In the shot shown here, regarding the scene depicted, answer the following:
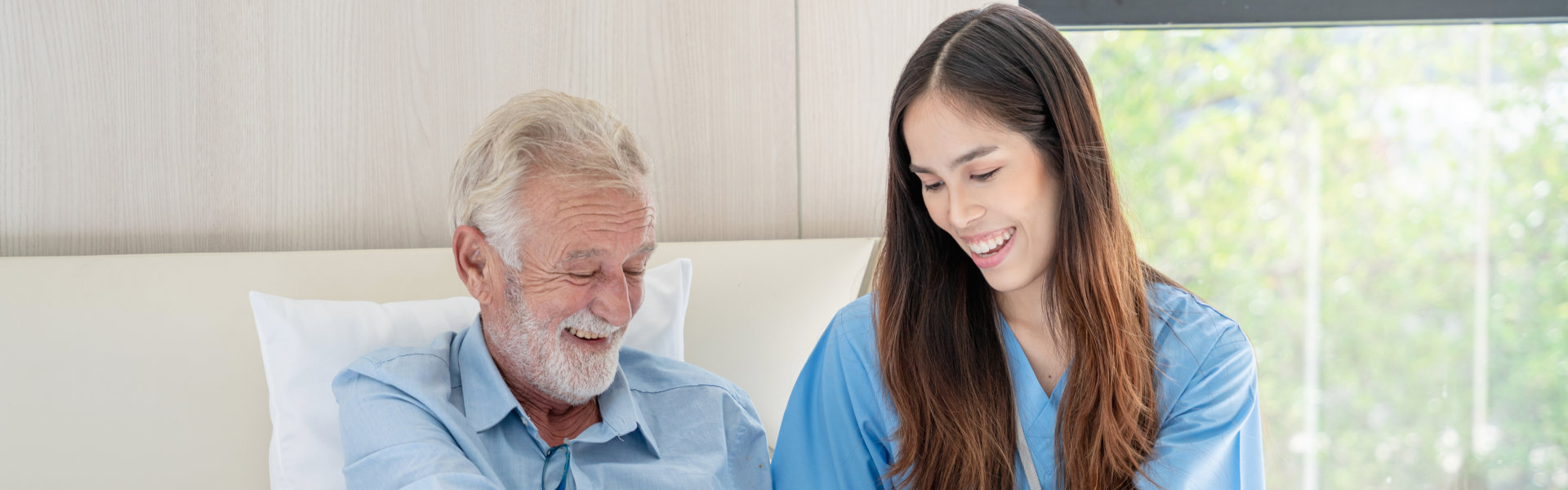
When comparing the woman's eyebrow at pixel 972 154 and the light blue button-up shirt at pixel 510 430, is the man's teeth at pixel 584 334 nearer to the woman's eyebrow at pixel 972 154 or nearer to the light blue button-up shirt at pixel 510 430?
the light blue button-up shirt at pixel 510 430

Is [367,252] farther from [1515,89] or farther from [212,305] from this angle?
[1515,89]

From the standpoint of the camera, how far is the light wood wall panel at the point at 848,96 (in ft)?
5.99

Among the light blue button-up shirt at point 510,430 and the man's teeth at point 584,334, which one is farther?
the man's teeth at point 584,334

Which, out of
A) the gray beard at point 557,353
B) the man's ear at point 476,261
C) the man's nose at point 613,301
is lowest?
the gray beard at point 557,353

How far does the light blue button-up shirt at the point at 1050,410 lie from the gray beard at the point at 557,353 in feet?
0.89

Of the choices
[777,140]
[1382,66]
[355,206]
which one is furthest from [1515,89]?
[355,206]

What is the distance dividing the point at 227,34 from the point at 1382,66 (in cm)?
248

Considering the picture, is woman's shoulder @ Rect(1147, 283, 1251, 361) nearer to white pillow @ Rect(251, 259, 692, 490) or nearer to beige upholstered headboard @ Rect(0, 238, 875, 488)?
white pillow @ Rect(251, 259, 692, 490)

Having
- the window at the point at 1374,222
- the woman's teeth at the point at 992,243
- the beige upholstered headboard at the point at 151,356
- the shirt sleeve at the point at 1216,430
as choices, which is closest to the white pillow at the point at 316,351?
the beige upholstered headboard at the point at 151,356

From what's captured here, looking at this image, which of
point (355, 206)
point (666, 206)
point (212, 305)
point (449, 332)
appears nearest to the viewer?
point (449, 332)

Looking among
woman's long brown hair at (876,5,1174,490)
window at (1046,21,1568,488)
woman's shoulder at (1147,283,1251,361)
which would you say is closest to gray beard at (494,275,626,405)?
woman's long brown hair at (876,5,1174,490)

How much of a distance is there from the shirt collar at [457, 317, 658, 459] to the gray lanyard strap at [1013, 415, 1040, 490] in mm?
479

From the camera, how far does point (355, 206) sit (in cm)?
167

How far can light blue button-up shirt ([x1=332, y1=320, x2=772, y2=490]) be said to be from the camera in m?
1.04
